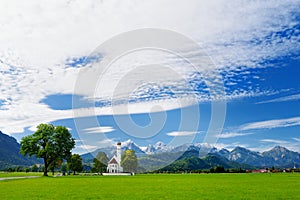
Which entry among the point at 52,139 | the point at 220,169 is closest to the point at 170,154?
the point at 220,169

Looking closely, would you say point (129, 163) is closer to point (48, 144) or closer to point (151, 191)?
point (48, 144)

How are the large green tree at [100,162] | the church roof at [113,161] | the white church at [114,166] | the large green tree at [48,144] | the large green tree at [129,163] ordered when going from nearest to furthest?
1. the large green tree at [48,144]
2. the large green tree at [100,162]
3. the large green tree at [129,163]
4. the white church at [114,166]
5. the church roof at [113,161]

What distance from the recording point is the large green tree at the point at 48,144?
7606 centimetres

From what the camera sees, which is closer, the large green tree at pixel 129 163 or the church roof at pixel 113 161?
the large green tree at pixel 129 163

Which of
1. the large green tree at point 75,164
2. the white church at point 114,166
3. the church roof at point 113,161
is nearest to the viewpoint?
the large green tree at point 75,164

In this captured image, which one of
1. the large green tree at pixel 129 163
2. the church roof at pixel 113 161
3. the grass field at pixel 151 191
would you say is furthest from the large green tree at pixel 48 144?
the church roof at pixel 113 161

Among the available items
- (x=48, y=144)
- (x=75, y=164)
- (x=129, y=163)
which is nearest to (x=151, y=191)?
(x=48, y=144)

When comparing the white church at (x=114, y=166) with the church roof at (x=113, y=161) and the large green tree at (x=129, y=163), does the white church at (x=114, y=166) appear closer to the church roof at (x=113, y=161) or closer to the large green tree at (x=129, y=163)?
the church roof at (x=113, y=161)

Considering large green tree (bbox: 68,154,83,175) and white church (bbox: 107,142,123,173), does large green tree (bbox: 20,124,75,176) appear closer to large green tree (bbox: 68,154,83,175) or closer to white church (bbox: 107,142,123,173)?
large green tree (bbox: 68,154,83,175)

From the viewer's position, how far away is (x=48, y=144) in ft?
251

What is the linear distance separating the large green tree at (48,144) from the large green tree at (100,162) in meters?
44.1

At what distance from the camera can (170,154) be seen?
104 meters

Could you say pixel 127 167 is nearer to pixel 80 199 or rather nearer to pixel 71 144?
pixel 71 144

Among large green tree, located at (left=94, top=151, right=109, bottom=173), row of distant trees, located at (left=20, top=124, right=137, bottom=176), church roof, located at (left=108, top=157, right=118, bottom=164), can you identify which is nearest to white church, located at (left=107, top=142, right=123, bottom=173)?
church roof, located at (left=108, top=157, right=118, bottom=164)
